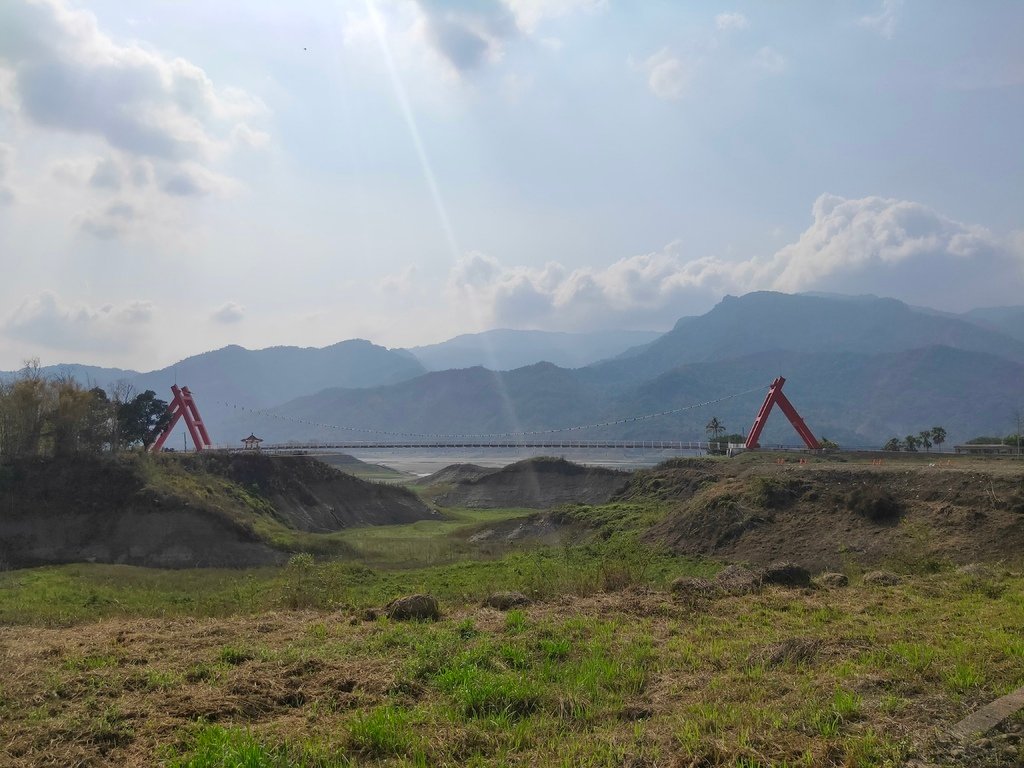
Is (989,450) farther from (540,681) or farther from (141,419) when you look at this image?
(141,419)

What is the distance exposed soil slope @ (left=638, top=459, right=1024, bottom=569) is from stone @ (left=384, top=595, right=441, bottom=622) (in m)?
16.2

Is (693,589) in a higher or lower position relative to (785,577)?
higher

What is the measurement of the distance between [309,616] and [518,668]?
638cm

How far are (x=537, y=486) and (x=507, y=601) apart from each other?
221ft

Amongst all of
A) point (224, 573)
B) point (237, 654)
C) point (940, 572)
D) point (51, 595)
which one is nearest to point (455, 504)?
point (224, 573)

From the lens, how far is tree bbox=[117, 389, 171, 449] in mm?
59062

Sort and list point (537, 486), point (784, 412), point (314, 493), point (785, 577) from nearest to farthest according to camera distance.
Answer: point (785, 577) < point (784, 412) < point (314, 493) < point (537, 486)

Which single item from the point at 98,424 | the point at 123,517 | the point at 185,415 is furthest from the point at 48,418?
the point at 185,415

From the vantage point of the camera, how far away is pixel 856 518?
28953mm

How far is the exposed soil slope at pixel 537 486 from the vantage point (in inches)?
3059

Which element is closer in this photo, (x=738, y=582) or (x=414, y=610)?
(x=414, y=610)

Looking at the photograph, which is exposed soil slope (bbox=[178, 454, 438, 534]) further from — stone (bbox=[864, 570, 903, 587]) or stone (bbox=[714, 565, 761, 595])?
stone (bbox=[864, 570, 903, 587])

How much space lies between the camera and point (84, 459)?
152 ft

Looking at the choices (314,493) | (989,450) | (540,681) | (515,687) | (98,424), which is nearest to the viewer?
(515,687)
